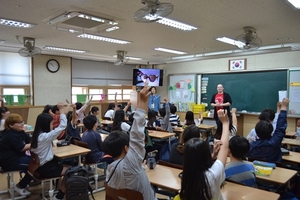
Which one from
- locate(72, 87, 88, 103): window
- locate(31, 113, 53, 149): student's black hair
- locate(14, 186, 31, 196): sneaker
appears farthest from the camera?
locate(72, 87, 88, 103): window

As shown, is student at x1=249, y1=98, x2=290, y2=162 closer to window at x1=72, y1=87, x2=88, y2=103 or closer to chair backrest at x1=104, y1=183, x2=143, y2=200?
chair backrest at x1=104, y1=183, x2=143, y2=200

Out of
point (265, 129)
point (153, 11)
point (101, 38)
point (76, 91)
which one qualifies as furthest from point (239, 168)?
point (76, 91)

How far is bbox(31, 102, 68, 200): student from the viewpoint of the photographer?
9.80 ft

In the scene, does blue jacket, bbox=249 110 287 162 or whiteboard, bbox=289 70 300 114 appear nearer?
blue jacket, bbox=249 110 287 162

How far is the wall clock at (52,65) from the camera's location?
7.77 meters

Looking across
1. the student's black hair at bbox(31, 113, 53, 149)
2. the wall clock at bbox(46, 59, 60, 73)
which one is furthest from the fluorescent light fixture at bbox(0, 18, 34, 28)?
the wall clock at bbox(46, 59, 60, 73)

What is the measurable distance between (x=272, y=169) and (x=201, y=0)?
229 centimetres

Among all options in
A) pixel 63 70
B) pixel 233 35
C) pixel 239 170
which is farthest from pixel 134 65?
pixel 239 170

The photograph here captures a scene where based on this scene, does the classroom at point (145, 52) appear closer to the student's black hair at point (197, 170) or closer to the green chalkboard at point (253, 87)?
the green chalkboard at point (253, 87)

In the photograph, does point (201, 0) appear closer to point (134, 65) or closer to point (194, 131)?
point (194, 131)

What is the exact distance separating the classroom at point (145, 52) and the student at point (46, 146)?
66.9 inches

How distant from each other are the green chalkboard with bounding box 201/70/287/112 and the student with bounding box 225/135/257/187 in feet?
17.4

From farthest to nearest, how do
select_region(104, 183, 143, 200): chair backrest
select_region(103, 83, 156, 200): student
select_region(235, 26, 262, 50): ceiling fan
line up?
1. select_region(235, 26, 262, 50): ceiling fan
2. select_region(104, 183, 143, 200): chair backrest
3. select_region(103, 83, 156, 200): student

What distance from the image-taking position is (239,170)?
6.91 feet
